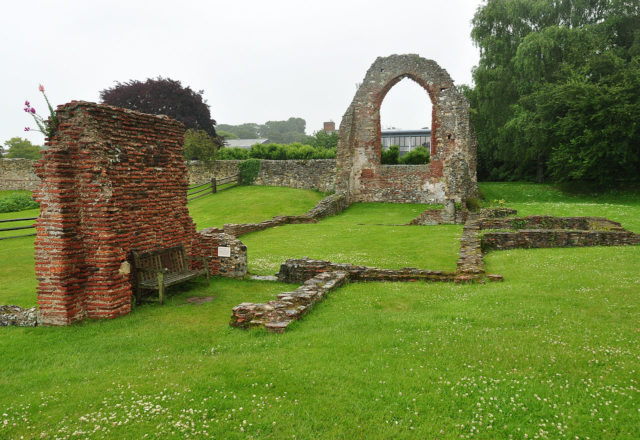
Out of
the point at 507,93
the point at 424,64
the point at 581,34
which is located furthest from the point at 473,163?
the point at 581,34

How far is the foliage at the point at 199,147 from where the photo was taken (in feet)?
111

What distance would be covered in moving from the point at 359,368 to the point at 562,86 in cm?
2893

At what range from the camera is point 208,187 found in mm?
32906

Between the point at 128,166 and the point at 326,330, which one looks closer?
the point at 326,330

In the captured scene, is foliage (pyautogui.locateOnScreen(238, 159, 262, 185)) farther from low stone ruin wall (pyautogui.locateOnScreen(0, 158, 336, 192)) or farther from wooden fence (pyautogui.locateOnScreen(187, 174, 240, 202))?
wooden fence (pyautogui.locateOnScreen(187, 174, 240, 202))

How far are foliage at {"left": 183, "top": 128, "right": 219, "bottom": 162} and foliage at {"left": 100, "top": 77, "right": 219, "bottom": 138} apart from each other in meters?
9.81

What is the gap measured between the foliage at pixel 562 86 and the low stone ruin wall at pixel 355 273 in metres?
21.6

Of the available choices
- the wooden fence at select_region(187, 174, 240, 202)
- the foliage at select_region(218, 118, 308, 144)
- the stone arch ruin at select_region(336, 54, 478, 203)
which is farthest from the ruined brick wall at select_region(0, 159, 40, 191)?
the foliage at select_region(218, 118, 308, 144)

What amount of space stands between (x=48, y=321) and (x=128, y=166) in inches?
122

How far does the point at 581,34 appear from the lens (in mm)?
28703

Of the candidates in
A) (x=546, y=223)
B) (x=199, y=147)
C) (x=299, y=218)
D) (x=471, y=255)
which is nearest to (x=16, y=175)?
(x=199, y=147)

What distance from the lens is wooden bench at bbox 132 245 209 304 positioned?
8.17 metres

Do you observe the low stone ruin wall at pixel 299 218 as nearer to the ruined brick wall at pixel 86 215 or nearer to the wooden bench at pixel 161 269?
the wooden bench at pixel 161 269

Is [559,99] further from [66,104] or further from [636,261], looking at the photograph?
[66,104]
